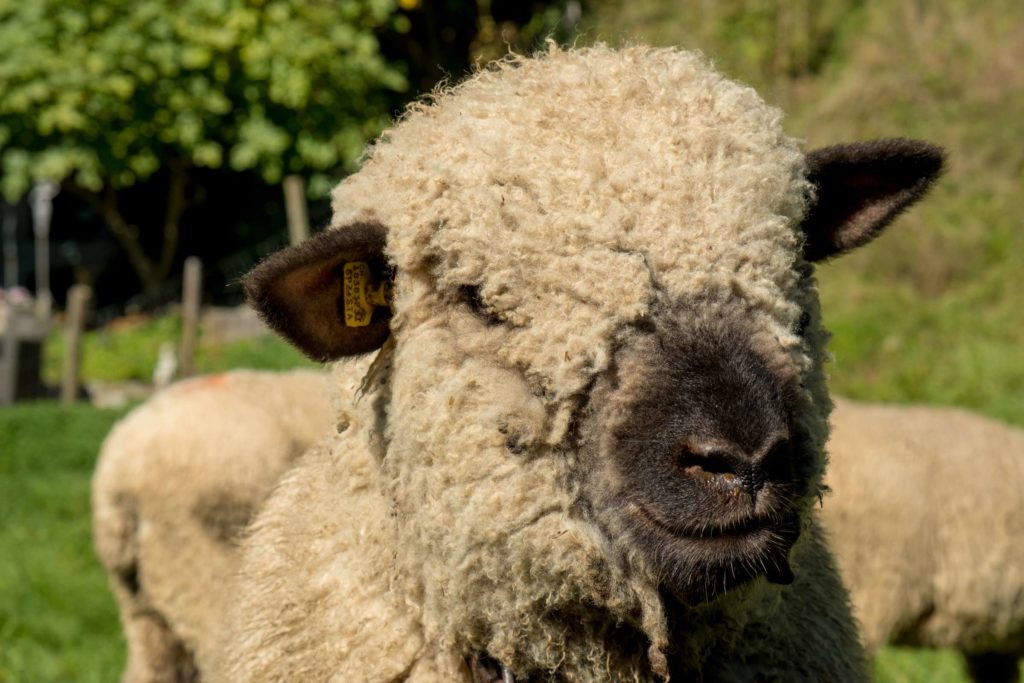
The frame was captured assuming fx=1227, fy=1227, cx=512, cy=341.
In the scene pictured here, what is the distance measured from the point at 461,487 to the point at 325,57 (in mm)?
13409

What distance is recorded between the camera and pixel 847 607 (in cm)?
290

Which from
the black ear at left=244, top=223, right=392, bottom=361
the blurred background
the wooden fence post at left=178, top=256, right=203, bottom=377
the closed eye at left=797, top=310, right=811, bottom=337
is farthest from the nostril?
the wooden fence post at left=178, top=256, right=203, bottom=377

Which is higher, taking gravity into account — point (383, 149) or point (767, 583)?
point (383, 149)

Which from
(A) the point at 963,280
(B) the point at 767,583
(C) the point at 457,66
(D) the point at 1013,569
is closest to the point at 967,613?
(D) the point at 1013,569

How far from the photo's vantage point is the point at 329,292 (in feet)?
8.18

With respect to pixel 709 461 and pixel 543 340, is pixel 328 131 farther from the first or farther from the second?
pixel 709 461

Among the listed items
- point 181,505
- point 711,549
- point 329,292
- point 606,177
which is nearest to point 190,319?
point 181,505

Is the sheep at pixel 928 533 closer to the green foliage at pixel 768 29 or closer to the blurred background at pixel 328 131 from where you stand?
the blurred background at pixel 328 131

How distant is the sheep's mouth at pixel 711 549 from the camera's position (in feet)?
6.93

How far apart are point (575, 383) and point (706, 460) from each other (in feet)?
0.93

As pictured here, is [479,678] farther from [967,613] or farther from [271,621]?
[967,613]

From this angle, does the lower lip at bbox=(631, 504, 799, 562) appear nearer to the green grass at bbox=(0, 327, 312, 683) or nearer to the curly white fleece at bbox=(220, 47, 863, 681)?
the curly white fleece at bbox=(220, 47, 863, 681)

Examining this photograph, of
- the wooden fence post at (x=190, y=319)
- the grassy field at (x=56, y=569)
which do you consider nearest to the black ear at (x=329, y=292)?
the grassy field at (x=56, y=569)

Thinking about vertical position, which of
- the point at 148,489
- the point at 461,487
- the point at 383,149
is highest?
the point at 383,149
